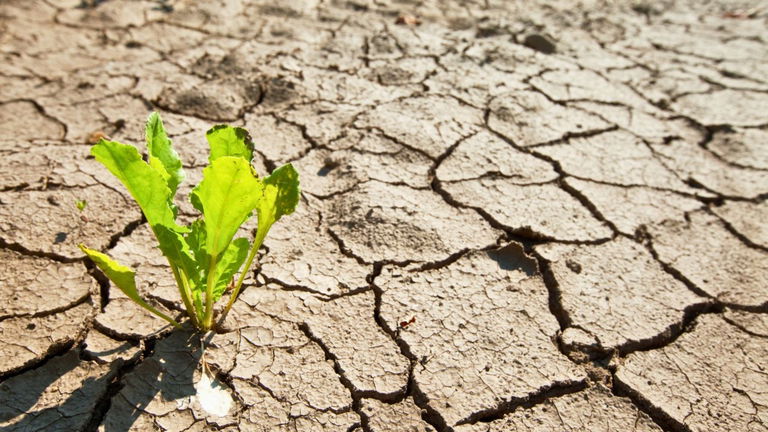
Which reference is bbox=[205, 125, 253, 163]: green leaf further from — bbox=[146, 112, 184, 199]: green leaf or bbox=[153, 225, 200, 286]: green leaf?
bbox=[153, 225, 200, 286]: green leaf

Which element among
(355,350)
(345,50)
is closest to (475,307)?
(355,350)

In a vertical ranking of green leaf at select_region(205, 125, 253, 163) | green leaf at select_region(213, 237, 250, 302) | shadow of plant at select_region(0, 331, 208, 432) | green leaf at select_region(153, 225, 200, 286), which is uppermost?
green leaf at select_region(205, 125, 253, 163)

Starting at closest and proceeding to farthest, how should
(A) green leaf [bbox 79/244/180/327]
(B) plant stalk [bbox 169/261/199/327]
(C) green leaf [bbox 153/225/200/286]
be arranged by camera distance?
(A) green leaf [bbox 79/244/180/327], (C) green leaf [bbox 153/225/200/286], (B) plant stalk [bbox 169/261/199/327]

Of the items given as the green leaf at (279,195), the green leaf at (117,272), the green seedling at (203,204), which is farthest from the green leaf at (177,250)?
the green leaf at (279,195)

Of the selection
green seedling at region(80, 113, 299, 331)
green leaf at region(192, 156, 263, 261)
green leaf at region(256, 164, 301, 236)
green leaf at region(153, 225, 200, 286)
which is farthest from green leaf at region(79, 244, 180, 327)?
green leaf at region(256, 164, 301, 236)

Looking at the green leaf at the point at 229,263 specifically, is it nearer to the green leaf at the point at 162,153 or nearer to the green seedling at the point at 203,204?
the green seedling at the point at 203,204

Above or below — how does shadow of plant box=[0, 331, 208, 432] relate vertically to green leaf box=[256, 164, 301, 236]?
below

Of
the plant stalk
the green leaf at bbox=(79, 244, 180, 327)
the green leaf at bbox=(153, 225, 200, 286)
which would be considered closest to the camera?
the green leaf at bbox=(79, 244, 180, 327)
